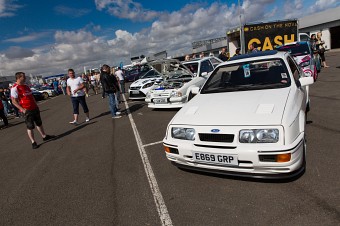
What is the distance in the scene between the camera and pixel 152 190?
122 inches

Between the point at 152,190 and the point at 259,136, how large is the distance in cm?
151

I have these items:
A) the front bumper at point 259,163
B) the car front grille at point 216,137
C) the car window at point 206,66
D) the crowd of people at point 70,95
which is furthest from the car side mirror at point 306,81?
the crowd of people at point 70,95

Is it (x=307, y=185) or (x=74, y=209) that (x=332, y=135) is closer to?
(x=307, y=185)

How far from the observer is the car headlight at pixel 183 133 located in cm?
294

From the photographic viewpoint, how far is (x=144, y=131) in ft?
19.4

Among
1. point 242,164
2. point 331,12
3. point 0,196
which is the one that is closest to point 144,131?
point 0,196

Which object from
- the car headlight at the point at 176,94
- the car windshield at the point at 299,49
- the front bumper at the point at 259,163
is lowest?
the front bumper at the point at 259,163

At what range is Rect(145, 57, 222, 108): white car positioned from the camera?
7.38 m

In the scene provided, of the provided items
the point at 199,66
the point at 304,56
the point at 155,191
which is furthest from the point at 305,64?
the point at 155,191

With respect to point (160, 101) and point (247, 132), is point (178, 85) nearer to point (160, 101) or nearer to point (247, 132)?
point (160, 101)

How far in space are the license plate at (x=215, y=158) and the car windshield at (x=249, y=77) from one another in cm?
148

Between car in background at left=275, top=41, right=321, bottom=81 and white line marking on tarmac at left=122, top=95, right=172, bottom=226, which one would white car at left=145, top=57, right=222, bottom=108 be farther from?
car in background at left=275, top=41, right=321, bottom=81

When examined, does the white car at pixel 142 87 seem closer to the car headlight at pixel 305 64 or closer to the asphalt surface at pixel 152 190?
the asphalt surface at pixel 152 190

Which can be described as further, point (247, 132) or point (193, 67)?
point (193, 67)
